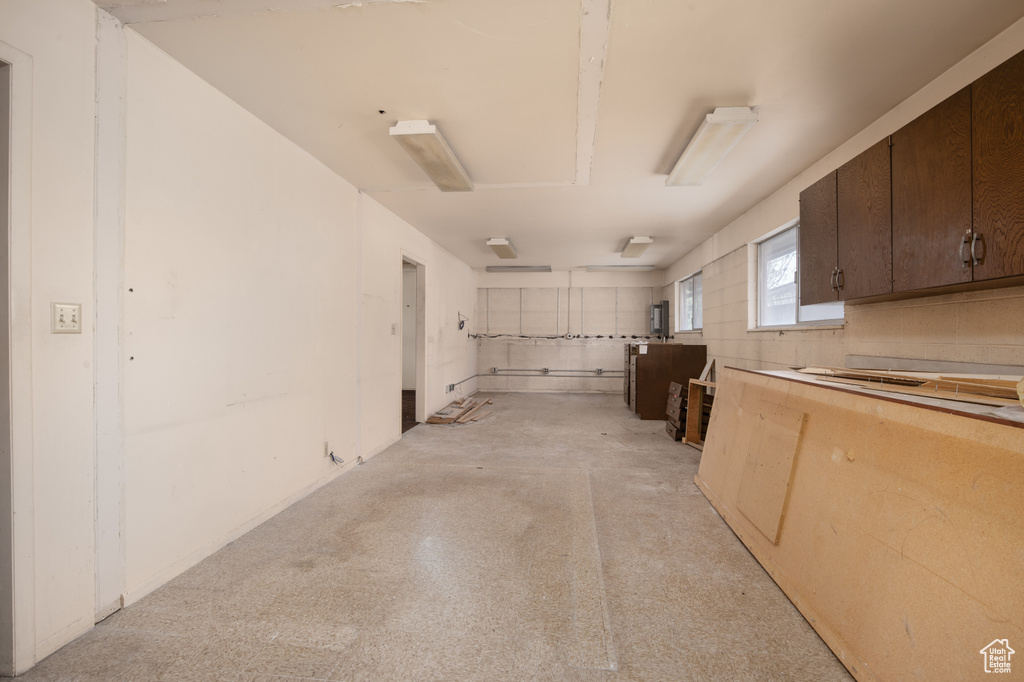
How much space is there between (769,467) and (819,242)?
1.56 meters

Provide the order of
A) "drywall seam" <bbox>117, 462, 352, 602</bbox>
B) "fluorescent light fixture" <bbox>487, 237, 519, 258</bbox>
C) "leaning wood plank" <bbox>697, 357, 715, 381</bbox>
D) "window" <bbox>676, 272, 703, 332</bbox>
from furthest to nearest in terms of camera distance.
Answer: "window" <bbox>676, 272, 703, 332</bbox>
"fluorescent light fixture" <bbox>487, 237, 519, 258</bbox>
"leaning wood plank" <bbox>697, 357, 715, 381</bbox>
"drywall seam" <bbox>117, 462, 352, 602</bbox>

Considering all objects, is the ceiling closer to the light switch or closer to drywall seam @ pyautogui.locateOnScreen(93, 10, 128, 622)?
drywall seam @ pyautogui.locateOnScreen(93, 10, 128, 622)

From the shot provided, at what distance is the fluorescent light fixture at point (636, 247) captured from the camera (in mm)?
5306

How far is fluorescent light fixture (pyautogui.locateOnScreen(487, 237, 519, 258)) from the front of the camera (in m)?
5.46

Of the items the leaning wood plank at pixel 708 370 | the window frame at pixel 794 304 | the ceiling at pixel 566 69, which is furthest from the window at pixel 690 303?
the ceiling at pixel 566 69

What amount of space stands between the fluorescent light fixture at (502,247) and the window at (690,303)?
9.71 feet

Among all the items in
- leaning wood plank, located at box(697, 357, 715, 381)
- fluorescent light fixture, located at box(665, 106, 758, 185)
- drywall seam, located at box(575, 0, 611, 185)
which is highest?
drywall seam, located at box(575, 0, 611, 185)

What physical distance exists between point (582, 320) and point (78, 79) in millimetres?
7430

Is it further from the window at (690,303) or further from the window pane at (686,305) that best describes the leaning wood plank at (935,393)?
the window pane at (686,305)

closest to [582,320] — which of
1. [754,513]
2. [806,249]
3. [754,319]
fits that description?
[754,319]

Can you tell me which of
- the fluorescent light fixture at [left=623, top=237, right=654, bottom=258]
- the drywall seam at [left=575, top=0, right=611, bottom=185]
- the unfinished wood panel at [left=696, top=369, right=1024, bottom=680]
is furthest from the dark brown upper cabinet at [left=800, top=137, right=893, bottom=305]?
the fluorescent light fixture at [left=623, top=237, right=654, bottom=258]

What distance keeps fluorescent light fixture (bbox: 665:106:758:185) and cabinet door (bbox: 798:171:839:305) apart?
0.64m

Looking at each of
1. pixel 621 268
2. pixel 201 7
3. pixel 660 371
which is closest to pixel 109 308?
pixel 201 7

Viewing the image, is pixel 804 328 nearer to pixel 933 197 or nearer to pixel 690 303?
pixel 933 197
